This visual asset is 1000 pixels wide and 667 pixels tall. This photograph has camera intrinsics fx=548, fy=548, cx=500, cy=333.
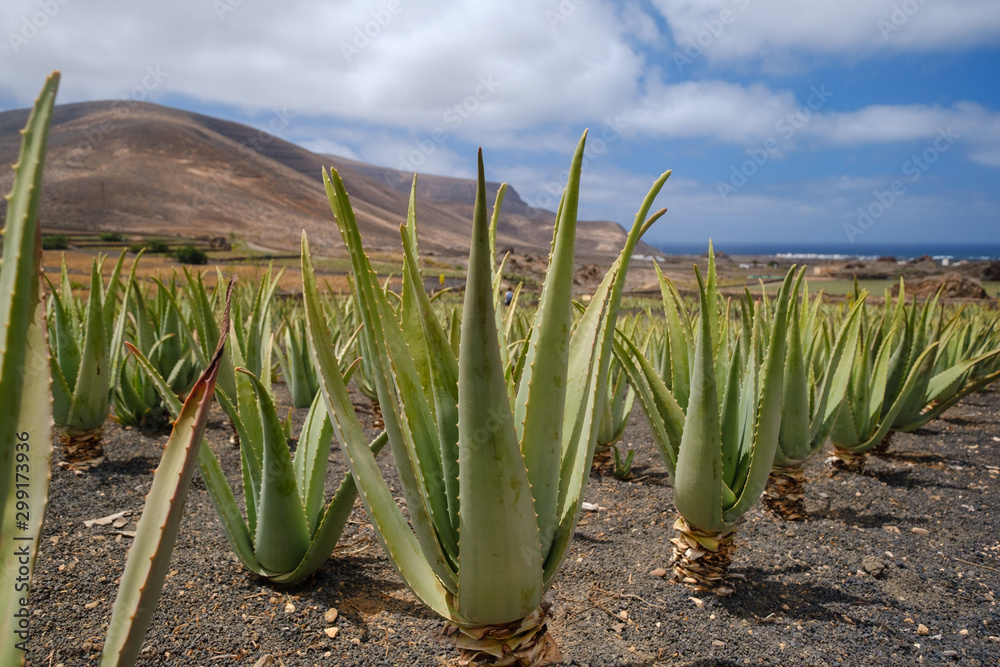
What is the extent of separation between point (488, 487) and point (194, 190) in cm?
9025

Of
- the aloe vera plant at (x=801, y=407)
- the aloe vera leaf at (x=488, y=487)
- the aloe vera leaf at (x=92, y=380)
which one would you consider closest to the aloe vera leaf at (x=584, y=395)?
the aloe vera leaf at (x=488, y=487)

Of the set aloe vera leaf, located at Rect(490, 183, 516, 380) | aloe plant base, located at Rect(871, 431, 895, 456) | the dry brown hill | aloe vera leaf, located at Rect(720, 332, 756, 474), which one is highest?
the dry brown hill

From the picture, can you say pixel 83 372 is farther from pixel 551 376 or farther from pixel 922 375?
pixel 922 375

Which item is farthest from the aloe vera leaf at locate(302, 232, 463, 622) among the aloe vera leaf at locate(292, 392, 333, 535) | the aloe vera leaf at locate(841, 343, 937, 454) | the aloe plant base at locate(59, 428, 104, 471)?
the aloe vera leaf at locate(841, 343, 937, 454)

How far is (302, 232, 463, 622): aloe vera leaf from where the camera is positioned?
1.10 m

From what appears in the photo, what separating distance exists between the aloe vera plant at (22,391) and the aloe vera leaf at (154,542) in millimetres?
96

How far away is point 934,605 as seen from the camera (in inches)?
79.1

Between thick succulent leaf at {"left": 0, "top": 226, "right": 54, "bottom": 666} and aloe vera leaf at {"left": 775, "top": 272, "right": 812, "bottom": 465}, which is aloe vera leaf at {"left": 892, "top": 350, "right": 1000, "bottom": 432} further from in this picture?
thick succulent leaf at {"left": 0, "top": 226, "right": 54, "bottom": 666}

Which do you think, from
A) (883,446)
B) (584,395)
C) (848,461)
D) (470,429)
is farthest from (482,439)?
(883,446)

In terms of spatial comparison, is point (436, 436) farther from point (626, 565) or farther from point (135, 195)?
point (135, 195)

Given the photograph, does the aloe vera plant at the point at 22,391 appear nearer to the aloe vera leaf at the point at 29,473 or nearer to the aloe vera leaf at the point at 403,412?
the aloe vera leaf at the point at 29,473

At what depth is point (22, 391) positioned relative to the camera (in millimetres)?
641

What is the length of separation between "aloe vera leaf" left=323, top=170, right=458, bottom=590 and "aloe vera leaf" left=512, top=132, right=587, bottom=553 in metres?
0.20

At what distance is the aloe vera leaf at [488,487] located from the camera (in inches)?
34.9
